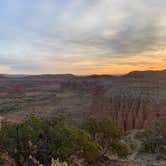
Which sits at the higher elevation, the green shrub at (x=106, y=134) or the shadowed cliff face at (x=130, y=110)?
the green shrub at (x=106, y=134)

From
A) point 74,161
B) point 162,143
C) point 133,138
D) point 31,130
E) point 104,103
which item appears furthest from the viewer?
point 104,103

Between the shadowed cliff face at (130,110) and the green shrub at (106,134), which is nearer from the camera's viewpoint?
the green shrub at (106,134)

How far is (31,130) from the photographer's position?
1232 centimetres

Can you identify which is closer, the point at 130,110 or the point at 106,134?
the point at 106,134

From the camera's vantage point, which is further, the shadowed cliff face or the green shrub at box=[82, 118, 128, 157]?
the shadowed cliff face

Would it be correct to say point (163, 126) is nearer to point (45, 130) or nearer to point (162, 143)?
point (162, 143)

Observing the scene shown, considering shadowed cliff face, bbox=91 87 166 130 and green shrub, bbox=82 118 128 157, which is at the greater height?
green shrub, bbox=82 118 128 157

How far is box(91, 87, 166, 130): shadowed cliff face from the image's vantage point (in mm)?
38625

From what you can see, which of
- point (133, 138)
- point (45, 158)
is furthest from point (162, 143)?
point (45, 158)

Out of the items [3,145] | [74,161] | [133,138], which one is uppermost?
[3,145]

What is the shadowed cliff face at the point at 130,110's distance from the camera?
38.6m

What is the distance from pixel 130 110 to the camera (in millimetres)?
40656

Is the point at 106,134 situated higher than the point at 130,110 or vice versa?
the point at 106,134

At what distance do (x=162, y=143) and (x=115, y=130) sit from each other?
673 centimetres
